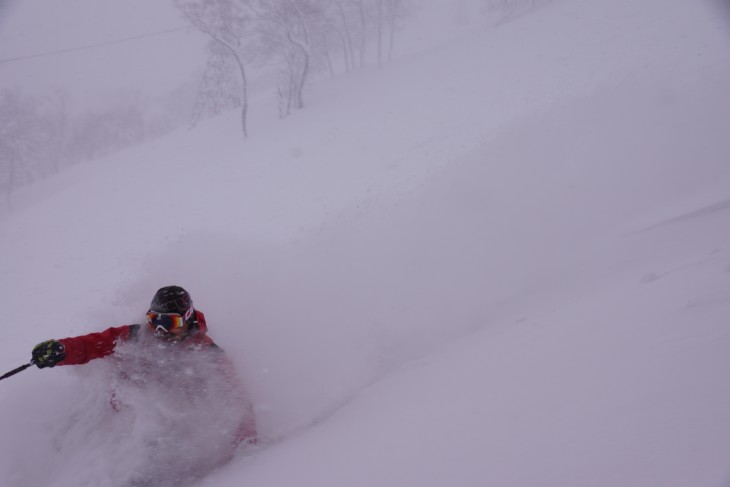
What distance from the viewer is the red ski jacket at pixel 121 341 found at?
144 inches

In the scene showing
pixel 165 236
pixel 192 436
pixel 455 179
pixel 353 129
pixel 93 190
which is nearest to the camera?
pixel 192 436

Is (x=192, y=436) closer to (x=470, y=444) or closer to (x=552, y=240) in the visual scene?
(x=470, y=444)

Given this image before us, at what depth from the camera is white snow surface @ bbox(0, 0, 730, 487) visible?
2.24 m

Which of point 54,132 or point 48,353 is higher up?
point 54,132

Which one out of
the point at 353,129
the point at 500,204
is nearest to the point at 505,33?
the point at 353,129

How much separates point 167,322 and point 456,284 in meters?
4.81

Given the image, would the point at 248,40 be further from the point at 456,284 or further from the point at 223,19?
the point at 456,284

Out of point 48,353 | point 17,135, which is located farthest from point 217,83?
point 17,135

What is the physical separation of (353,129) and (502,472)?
647 inches

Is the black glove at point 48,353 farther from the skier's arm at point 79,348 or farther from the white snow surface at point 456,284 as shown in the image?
the white snow surface at point 456,284

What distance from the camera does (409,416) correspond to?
3043 millimetres

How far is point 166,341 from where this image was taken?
3742mm

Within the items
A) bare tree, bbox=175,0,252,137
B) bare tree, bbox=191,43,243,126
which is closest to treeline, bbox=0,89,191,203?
bare tree, bbox=191,43,243,126

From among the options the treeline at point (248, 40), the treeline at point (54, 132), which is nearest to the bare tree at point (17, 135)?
the treeline at point (54, 132)
